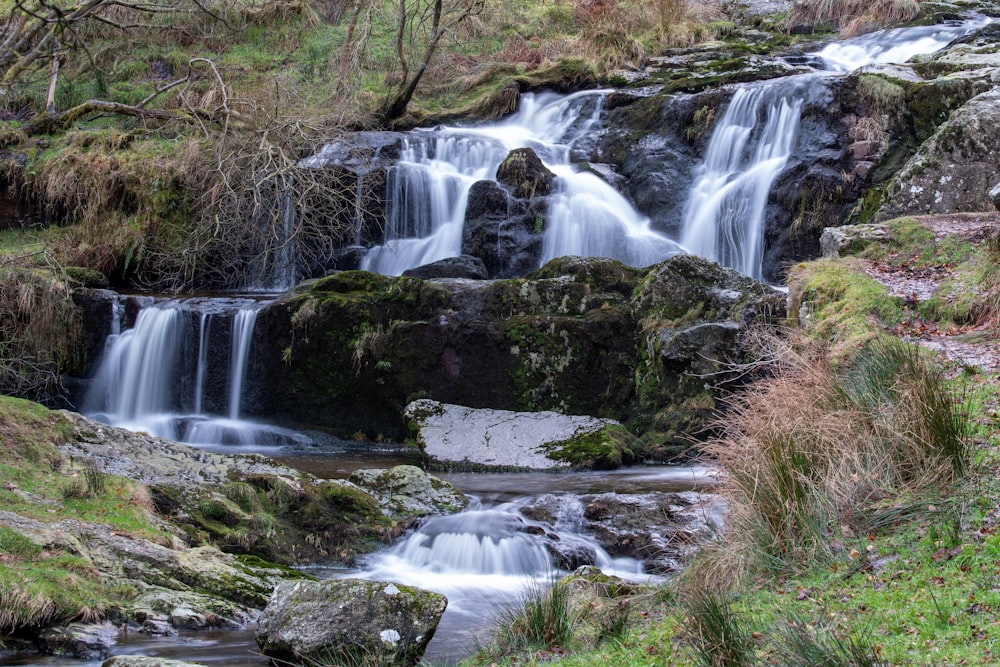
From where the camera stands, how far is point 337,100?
17812mm

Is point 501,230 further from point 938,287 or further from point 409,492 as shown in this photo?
point 938,287

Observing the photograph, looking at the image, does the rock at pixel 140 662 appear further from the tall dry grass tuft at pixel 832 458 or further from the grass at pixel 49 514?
the tall dry grass tuft at pixel 832 458

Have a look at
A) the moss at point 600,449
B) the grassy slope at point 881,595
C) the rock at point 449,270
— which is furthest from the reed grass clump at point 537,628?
the rock at point 449,270

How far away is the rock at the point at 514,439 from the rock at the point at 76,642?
17.2ft

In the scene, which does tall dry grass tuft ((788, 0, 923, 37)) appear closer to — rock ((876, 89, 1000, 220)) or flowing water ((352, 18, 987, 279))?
flowing water ((352, 18, 987, 279))

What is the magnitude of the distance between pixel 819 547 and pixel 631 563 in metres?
2.77

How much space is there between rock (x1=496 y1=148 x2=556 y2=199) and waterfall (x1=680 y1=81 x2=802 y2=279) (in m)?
2.30

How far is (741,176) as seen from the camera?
46.8ft

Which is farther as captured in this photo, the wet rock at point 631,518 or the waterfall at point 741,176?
the waterfall at point 741,176

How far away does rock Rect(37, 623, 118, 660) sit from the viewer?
4988 millimetres

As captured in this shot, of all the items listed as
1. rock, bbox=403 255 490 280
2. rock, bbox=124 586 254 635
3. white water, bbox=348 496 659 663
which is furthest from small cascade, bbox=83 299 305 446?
rock, bbox=124 586 254 635

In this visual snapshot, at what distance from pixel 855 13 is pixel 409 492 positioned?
1653 cm

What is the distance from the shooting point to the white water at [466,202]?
46.2ft

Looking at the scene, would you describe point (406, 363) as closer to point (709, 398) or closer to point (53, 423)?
point (709, 398)
